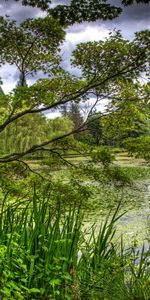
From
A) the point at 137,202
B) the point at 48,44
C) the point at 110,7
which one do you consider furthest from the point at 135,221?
the point at 110,7

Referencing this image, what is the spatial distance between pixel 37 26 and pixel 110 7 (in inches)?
119

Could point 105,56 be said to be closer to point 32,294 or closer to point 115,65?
point 115,65

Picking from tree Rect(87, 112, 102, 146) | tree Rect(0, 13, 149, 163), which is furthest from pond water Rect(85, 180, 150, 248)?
tree Rect(0, 13, 149, 163)

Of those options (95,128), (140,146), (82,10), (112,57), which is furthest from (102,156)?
(82,10)

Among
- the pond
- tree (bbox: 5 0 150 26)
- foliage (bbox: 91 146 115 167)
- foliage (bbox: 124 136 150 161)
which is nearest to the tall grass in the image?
tree (bbox: 5 0 150 26)

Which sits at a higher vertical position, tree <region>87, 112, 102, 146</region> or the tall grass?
tree <region>87, 112, 102, 146</region>

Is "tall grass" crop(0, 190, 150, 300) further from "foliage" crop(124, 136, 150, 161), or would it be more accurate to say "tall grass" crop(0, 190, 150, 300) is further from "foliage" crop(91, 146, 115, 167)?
"foliage" crop(91, 146, 115, 167)

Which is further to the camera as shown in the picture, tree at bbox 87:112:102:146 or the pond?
the pond

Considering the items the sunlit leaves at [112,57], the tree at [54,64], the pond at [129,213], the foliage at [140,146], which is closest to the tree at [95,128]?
the tree at [54,64]

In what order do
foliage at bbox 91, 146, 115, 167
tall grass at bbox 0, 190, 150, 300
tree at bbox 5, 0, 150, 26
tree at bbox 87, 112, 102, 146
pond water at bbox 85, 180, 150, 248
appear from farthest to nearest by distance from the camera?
pond water at bbox 85, 180, 150, 248 → tree at bbox 87, 112, 102, 146 → foliage at bbox 91, 146, 115, 167 → tree at bbox 5, 0, 150, 26 → tall grass at bbox 0, 190, 150, 300

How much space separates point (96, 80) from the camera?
5711 millimetres

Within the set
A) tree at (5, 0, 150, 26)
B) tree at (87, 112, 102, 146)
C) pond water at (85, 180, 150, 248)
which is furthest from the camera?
pond water at (85, 180, 150, 248)

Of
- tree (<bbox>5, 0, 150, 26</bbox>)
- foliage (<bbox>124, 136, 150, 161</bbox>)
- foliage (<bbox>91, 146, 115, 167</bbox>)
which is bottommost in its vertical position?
foliage (<bbox>91, 146, 115, 167</bbox>)

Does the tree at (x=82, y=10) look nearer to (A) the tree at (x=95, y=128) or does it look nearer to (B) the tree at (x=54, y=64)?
(B) the tree at (x=54, y=64)
